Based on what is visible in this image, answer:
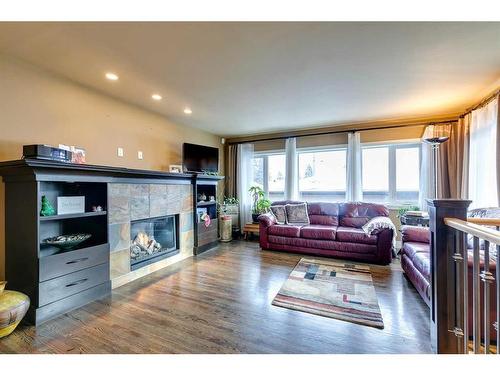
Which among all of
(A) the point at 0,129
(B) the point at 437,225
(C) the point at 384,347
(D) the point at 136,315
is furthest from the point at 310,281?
(A) the point at 0,129

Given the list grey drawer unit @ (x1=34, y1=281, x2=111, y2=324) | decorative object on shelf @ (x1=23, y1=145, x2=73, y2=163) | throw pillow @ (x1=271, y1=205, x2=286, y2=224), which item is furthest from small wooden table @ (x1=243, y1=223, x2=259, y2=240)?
decorative object on shelf @ (x1=23, y1=145, x2=73, y2=163)

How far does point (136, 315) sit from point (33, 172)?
Result: 1.57 m

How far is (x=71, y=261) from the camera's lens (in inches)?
88.3

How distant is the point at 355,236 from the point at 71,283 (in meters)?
3.74

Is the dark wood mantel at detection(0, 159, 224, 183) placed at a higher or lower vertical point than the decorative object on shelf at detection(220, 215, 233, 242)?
higher

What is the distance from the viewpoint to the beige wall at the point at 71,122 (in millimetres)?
2197

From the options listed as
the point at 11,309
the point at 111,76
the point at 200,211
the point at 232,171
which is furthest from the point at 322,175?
the point at 11,309

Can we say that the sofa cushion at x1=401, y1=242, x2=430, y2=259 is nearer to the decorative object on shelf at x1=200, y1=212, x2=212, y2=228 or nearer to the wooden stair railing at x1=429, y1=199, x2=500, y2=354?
the wooden stair railing at x1=429, y1=199, x2=500, y2=354

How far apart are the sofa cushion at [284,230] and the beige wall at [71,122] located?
225 cm

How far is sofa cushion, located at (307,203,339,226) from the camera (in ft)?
14.5

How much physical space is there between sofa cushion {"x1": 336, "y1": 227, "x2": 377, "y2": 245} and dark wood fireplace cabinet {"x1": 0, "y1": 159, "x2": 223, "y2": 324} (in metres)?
3.24

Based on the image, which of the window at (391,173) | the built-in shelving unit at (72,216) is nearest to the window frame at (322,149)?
the window at (391,173)

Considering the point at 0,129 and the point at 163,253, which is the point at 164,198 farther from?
the point at 0,129

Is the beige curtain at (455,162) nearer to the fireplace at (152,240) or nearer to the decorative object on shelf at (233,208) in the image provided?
the decorative object on shelf at (233,208)
